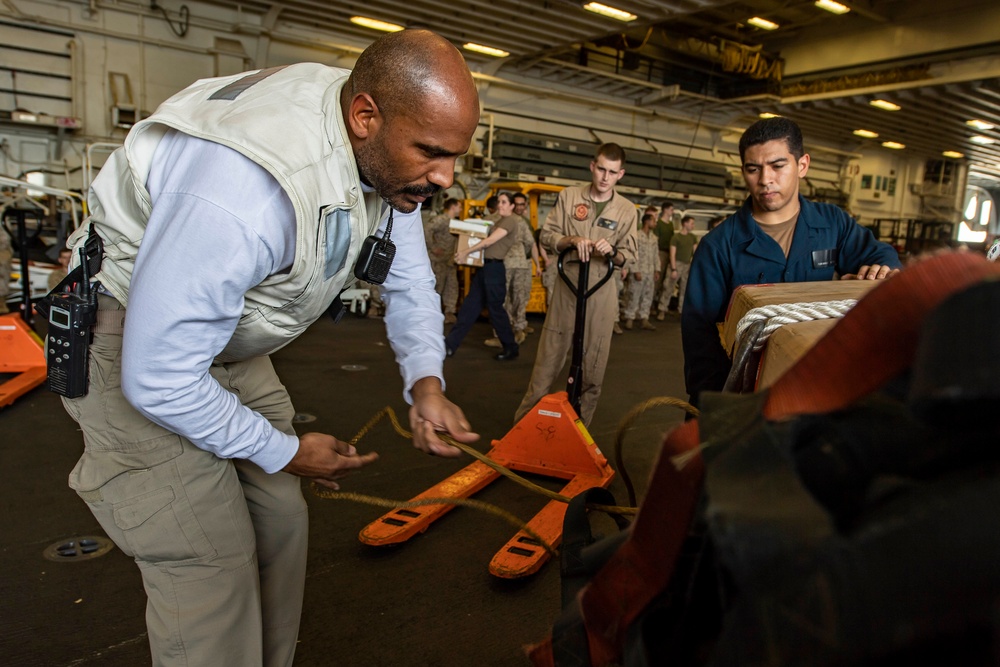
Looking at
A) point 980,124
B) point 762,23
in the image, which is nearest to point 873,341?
point 762,23

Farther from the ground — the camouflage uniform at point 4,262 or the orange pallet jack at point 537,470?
the camouflage uniform at point 4,262

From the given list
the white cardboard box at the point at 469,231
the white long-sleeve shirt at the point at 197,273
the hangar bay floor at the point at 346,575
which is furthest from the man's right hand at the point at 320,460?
the white cardboard box at the point at 469,231

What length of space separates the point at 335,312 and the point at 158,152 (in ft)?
1.97

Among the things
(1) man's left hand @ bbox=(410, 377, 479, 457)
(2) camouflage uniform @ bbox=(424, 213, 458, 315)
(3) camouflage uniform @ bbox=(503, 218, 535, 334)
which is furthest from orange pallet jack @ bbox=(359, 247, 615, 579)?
(2) camouflage uniform @ bbox=(424, 213, 458, 315)

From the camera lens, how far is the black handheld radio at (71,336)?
53.4 inches

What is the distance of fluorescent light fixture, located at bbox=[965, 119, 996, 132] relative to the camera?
52.8 feet

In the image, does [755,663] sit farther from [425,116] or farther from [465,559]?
[465,559]

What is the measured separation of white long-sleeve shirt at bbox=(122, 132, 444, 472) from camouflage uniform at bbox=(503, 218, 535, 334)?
20.6 ft

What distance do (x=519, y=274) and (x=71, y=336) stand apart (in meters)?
7.00

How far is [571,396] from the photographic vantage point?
14.4 feet

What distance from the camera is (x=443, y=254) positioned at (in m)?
9.54

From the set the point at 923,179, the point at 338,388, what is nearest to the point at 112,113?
the point at 338,388

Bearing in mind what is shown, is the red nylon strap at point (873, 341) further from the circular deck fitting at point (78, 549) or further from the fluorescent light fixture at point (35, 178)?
the fluorescent light fixture at point (35, 178)

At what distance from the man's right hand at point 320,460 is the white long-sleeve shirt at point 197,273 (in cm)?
16
